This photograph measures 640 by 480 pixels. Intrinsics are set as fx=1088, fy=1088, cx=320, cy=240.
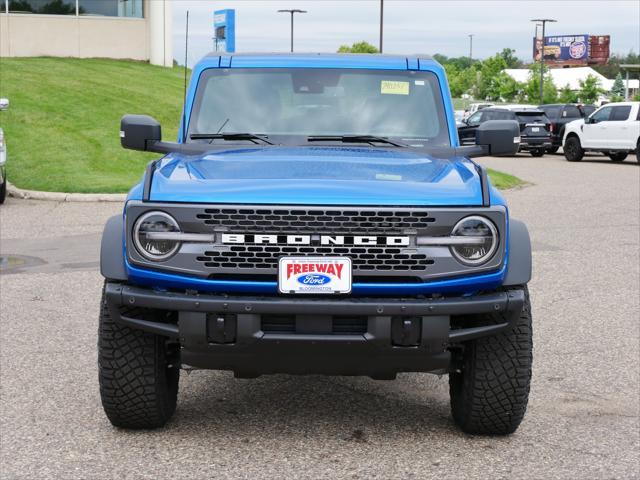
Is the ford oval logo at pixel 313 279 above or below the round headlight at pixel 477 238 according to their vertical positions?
below

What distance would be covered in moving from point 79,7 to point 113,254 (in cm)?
4031

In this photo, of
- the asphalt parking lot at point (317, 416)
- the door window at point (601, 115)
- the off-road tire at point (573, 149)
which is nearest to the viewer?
the asphalt parking lot at point (317, 416)

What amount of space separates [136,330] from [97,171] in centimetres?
1647

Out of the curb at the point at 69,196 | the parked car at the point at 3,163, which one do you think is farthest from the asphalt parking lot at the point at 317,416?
the curb at the point at 69,196

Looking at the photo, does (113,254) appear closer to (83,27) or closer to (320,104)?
(320,104)

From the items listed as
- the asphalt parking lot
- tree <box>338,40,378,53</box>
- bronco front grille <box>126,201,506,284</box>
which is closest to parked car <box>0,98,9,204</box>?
the asphalt parking lot

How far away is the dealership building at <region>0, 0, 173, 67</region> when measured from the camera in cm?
4225

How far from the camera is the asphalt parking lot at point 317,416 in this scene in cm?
487

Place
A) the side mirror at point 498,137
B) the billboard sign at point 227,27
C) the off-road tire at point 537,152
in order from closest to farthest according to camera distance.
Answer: the side mirror at point 498,137, the off-road tire at point 537,152, the billboard sign at point 227,27

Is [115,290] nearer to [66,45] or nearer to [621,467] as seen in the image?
[621,467]

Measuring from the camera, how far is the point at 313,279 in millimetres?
4664

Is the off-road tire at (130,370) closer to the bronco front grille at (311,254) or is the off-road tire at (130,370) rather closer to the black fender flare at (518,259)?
the bronco front grille at (311,254)

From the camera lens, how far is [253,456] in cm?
498

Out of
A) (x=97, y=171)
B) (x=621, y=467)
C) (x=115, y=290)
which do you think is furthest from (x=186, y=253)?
(x=97, y=171)
